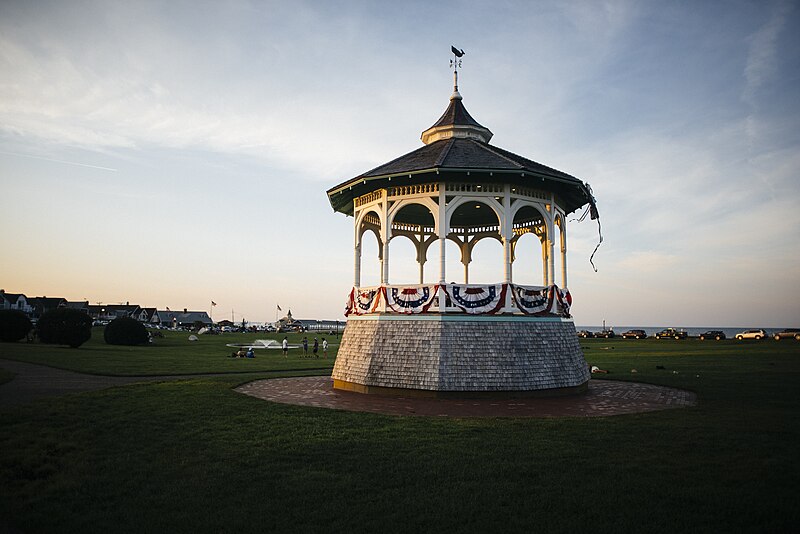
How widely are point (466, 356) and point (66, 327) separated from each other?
31.7 metres

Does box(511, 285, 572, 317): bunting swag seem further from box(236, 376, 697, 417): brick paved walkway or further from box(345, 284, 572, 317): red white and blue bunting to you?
box(236, 376, 697, 417): brick paved walkway

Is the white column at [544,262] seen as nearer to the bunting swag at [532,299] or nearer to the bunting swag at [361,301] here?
the bunting swag at [532,299]

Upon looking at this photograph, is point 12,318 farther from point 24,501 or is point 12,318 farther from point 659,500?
point 659,500

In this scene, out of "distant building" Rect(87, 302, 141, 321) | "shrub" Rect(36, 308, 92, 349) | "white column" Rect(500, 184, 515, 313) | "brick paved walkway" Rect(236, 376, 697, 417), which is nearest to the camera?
"brick paved walkway" Rect(236, 376, 697, 417)

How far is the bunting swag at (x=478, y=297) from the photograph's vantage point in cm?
Answer: 1639

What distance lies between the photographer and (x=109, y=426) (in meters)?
11.0

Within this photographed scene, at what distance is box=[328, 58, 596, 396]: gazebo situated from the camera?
52.2 ft

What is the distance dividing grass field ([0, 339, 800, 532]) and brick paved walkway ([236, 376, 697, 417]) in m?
1.11

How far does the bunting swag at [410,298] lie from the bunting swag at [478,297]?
0.62m

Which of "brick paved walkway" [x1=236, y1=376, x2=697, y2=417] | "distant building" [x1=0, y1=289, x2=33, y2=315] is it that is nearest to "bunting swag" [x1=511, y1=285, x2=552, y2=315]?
"brick paved walkway" [x1=236, y1=376, x2=697, y2=417]

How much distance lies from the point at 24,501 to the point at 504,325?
488 inches

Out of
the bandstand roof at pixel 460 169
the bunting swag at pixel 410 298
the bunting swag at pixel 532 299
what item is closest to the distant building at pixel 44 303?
the bandstand roof at pixel 460 169

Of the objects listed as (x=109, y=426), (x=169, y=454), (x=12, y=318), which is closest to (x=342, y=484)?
(x=169, y=454)

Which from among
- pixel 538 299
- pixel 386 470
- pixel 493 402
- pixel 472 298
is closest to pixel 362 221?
pixel 472 298
